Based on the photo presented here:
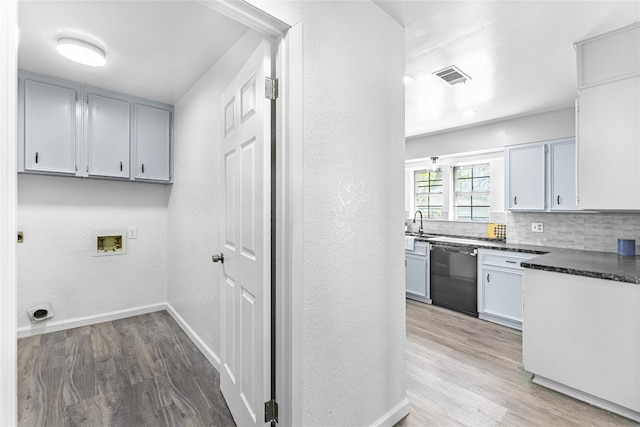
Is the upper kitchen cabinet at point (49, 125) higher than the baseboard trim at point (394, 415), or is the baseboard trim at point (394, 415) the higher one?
the upper kitchen cabinet at point (49, 125)

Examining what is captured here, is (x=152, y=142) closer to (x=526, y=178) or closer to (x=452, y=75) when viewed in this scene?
(x=452, y=75)

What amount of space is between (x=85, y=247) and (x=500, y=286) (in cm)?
460

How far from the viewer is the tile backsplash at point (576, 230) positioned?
297 centimetres

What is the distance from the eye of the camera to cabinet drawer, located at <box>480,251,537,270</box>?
3.22 metres

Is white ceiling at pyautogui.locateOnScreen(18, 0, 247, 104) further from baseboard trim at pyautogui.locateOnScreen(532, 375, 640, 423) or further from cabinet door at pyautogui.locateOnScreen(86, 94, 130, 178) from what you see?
baseboard trim at pyautogui.locateOnScreen(532, 375, 640, 423)

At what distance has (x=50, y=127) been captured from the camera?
2740 mm

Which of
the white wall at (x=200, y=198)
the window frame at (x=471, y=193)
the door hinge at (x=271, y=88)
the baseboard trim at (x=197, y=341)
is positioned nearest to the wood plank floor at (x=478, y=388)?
the baseboard trim at (x=197, y=341)

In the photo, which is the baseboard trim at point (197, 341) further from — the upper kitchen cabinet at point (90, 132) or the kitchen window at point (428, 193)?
the kitchen window at point (428, 193)

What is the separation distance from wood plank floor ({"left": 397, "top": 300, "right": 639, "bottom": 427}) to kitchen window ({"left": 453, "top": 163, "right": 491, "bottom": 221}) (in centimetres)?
179

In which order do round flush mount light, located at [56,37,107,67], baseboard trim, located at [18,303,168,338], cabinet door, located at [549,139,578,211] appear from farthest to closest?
1. cabinet door, located at [549,139,578,211]
2. baseboard trim, located at [18,303,168,338]
3. round flush mount light, located at [56,37,107,67]

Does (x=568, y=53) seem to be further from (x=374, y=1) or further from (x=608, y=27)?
(x=374, y=1)

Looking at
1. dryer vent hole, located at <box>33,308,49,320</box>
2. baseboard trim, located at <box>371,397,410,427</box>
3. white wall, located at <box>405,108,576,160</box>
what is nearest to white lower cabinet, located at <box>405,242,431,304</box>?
white wall, located at <box>405,108,576,160</box>

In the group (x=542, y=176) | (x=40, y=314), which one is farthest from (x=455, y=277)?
(x=40, y=314)

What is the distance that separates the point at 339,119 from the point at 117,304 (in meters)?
3.38
